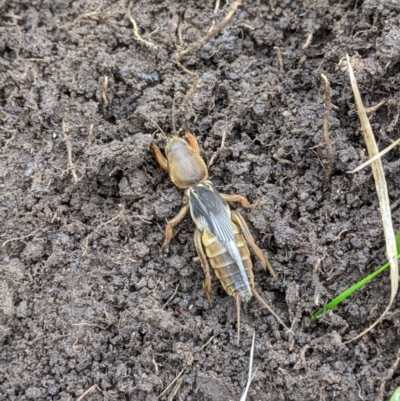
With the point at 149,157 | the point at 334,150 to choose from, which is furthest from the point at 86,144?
the point at 334,150

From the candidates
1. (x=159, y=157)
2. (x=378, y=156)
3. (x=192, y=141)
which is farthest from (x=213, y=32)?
(x=378, y=156)

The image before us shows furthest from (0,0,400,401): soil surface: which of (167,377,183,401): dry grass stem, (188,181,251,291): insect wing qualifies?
(188,181,251,291): insect wing

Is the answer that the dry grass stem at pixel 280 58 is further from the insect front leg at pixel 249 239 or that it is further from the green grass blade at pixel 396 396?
the green grass blade at pixel 396 396

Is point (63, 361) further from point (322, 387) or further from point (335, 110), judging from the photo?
point (335, 110)

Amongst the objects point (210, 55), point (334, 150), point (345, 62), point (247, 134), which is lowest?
point (334, 150)

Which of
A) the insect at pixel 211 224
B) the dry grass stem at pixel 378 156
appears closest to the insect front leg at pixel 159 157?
the insect at pixel 211 224

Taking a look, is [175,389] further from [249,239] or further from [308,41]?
[308,41]
